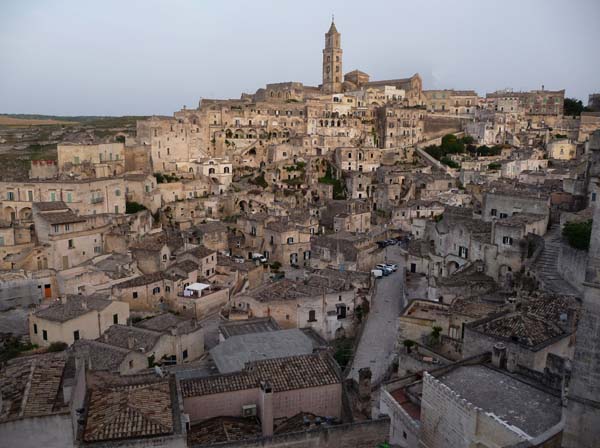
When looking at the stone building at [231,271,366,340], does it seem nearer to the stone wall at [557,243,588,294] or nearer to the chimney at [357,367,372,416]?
the chimney at [357,367,372,416]

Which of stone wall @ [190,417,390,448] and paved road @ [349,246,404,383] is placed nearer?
stone wall @ [190,417,390,448]

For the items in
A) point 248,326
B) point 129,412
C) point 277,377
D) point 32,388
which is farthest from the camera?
point 248,326

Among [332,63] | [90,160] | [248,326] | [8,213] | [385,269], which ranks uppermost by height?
[332,63]

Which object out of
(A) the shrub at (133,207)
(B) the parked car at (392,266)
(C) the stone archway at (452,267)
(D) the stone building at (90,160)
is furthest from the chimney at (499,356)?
(D) the stone building at (90,160)

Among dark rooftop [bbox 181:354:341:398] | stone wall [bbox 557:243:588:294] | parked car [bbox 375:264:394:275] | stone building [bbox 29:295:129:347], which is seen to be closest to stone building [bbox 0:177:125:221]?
stone building [bbox 29:295:129:347]

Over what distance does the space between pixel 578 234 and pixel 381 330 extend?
8.39 meters

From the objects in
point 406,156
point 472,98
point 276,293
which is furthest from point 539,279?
point 472,98

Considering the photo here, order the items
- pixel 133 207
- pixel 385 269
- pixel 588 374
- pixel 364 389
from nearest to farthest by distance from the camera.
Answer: pixel 588 374 < pixel 364 389 < pixel 385 269 < pixel 133 207

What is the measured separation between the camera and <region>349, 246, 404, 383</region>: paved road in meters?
19.6

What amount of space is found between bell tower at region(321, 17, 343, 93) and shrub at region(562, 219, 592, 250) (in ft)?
199

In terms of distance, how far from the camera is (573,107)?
234 feet

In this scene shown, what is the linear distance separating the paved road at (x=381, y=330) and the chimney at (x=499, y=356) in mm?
6762

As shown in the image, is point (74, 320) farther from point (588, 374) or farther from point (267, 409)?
point (588, 374)

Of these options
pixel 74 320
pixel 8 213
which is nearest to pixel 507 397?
pixel 74 320
